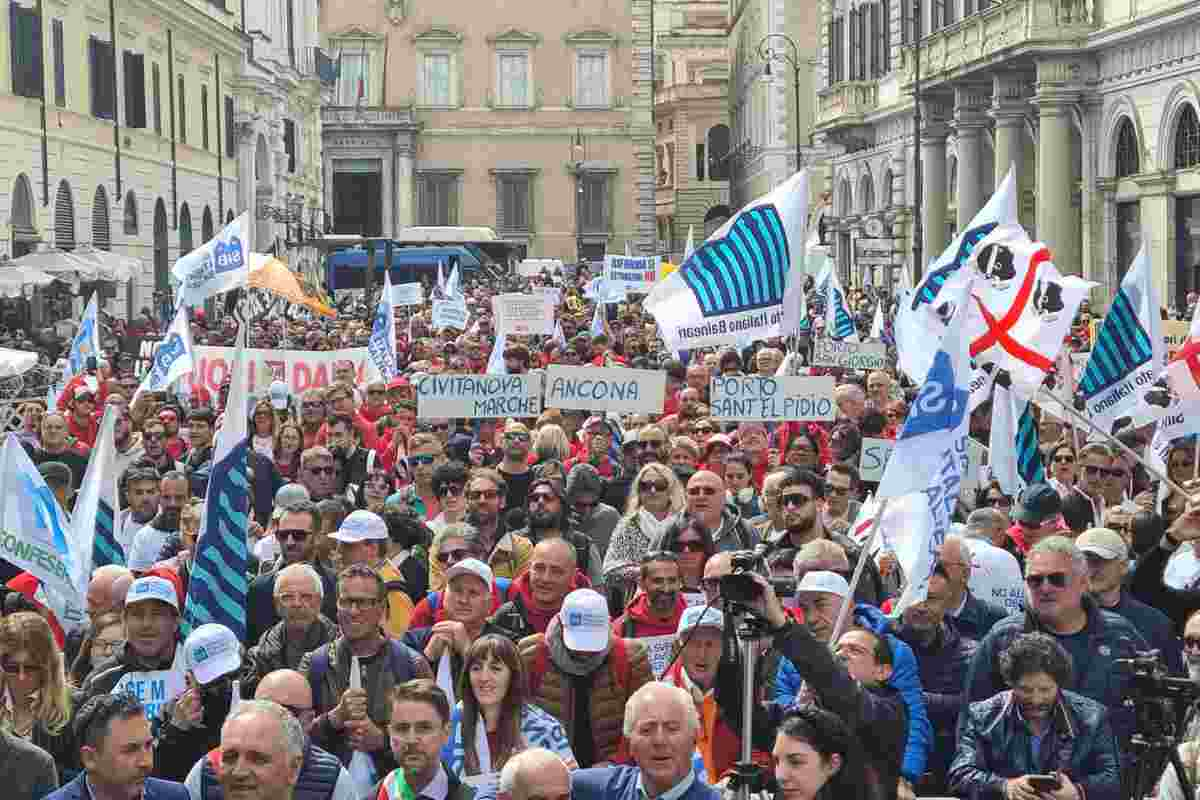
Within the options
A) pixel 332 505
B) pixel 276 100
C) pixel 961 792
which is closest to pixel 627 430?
pixel 332 505

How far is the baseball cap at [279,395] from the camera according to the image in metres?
17.5

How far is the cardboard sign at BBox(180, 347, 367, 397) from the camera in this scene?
61.6 feet

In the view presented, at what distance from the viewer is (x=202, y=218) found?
55969mm

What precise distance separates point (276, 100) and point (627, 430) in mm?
52817

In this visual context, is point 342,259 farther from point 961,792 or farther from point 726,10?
point 726,10

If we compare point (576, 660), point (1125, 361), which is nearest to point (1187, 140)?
point (1125, 361)

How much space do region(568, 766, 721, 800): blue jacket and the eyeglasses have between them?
1794mm

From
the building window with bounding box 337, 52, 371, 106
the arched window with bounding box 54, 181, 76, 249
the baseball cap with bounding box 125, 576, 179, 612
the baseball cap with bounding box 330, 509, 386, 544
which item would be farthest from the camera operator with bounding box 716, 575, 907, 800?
the building window with bounding box 337, 52, 371, 106

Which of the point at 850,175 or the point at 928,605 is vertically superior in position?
the point at 850,175

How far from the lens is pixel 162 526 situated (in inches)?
465

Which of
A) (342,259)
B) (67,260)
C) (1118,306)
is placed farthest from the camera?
(342,259)

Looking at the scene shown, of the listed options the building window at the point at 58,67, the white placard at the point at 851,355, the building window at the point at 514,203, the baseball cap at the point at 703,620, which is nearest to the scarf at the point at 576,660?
the baseball cap at the point at 703,620

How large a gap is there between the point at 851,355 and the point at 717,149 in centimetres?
8679

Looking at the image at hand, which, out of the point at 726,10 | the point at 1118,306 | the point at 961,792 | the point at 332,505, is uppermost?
the point at 726,10
